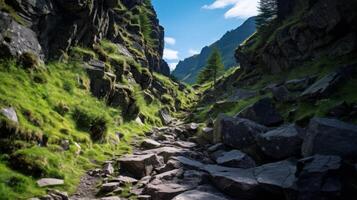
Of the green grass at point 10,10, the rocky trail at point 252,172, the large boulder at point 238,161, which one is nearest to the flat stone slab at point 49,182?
the rocky trail at point 252,172

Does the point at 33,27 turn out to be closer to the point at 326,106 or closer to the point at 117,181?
the point at 117,181

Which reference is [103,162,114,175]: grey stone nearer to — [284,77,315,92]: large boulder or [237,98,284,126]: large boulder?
[237,98,284,126]: large boulder

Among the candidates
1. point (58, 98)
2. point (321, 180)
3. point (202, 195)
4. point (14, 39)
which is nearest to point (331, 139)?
point (321, 180)

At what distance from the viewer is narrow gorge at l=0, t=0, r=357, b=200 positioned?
1719 cm

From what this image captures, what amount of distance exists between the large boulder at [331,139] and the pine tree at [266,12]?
3252 inches

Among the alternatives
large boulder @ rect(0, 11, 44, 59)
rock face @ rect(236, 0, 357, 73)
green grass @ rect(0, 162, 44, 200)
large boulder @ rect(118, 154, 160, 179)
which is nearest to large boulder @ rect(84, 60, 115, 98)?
large boulder @ rect(0, 11, 44, 59)

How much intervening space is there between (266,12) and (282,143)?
8742cm

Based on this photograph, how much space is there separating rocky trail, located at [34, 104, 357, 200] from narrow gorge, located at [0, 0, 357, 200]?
0.06 m

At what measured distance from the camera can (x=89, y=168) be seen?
22375 mm

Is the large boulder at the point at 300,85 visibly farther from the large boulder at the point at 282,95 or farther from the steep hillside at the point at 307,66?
the large boulder at the point at 282,95

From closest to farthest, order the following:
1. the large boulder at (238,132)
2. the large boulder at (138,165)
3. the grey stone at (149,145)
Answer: the large boulder at (138,165), the large boulder at (238,132), the grey stone at (149,145)

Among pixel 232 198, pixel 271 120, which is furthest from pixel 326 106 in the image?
pixel 232 198

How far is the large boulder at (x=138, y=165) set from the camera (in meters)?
22.4

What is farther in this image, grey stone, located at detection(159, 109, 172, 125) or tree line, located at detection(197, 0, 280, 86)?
tree line, located at detection(197, 0, 280, 86)
